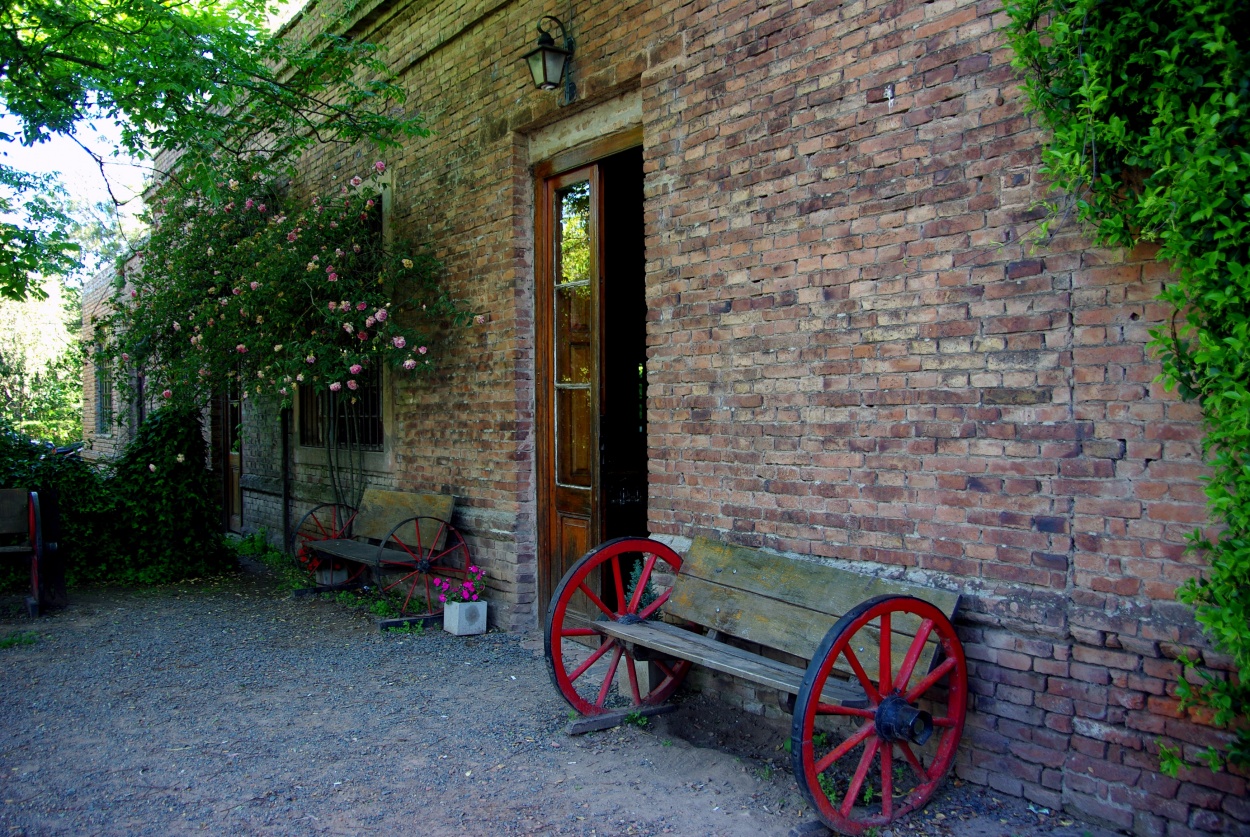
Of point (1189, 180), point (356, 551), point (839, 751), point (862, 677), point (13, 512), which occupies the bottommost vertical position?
point (839, 751)

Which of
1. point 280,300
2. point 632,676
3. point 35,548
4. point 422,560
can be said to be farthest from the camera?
point 280,300

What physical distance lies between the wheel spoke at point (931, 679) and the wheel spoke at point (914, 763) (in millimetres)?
172

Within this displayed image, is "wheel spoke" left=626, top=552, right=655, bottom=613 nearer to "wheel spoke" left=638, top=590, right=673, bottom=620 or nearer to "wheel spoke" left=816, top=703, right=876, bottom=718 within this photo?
"wheel spoke" left=638, top=590, right=673, bottom=620

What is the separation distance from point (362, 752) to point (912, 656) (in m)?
2.69

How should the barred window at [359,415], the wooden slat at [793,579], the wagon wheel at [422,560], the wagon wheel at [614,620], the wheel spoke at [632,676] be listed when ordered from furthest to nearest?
the barred window at [359,415], the wagon wheel at [422,560], the wheel spoke at [632,676], the wagon wheel at [614,620], the wooden slat at [793,579]

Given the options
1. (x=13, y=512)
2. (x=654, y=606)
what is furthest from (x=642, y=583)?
(x=13, y=512)

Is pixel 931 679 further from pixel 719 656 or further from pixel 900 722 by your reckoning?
pixel 719 656

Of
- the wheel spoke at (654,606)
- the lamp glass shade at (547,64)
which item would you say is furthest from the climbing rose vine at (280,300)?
the wheel spoke at (654,606)

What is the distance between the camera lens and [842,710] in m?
3.17

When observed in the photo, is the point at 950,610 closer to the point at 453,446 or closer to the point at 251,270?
the point at 453,446

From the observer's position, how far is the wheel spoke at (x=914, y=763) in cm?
333

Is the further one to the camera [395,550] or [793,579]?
[395,550]

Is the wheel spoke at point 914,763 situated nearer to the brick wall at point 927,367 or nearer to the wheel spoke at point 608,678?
the brick wall at point 927,367

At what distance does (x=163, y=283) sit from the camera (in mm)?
9156
